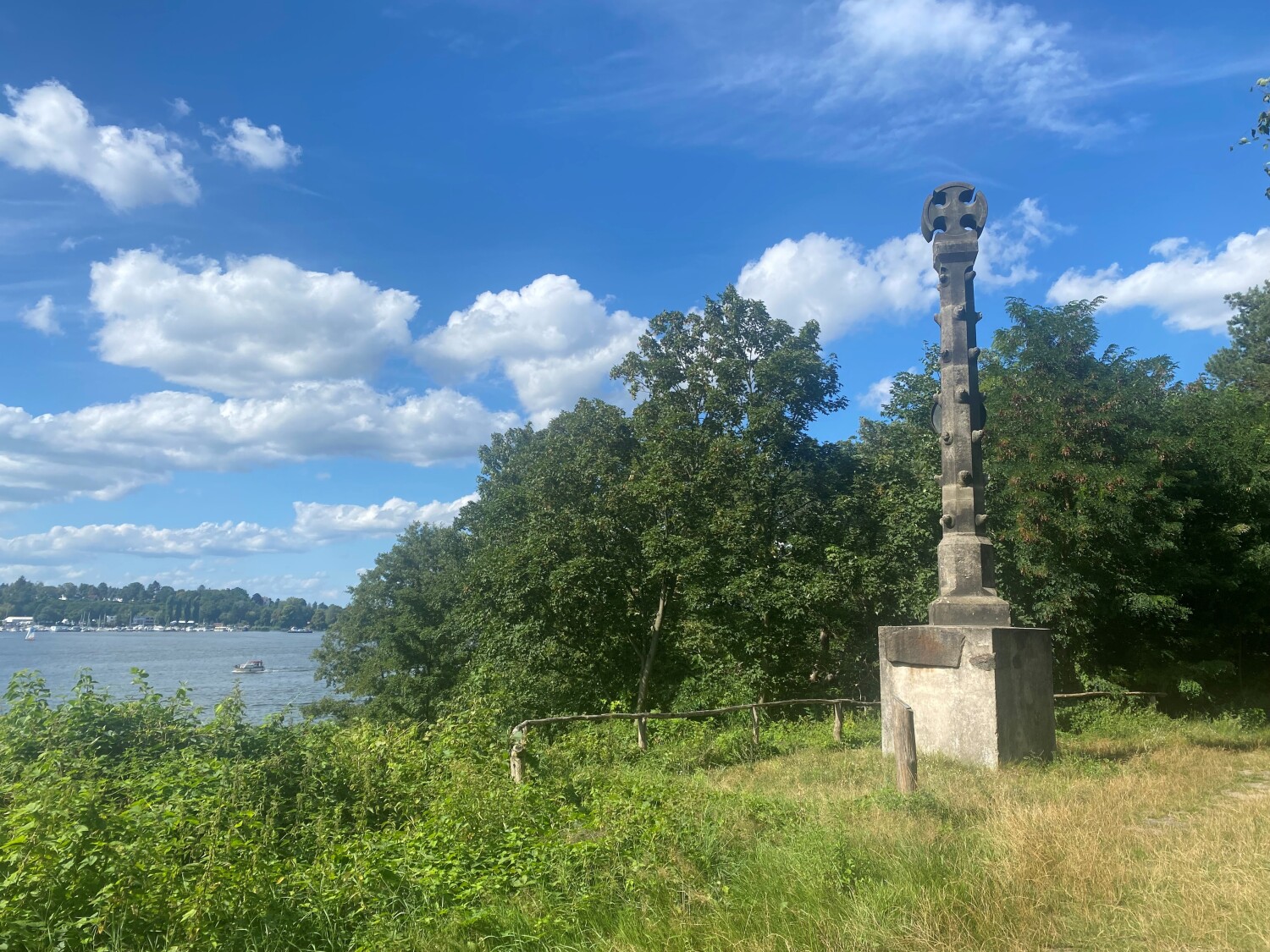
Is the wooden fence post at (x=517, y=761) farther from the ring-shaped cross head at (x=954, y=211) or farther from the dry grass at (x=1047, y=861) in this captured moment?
the ring-shaped cross head at (x=954, y=211)

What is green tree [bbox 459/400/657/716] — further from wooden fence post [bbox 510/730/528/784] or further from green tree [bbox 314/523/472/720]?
wooden fence post [bbox 510/730/528/784]

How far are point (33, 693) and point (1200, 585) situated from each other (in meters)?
20.4

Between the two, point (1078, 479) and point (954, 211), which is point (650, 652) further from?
point (954, 211)

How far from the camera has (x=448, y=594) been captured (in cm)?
3484

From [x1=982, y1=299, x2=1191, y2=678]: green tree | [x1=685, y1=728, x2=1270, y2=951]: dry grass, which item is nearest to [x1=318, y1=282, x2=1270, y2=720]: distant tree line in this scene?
[x1=982, y1=299, x2=1191, y2=678]: green tree

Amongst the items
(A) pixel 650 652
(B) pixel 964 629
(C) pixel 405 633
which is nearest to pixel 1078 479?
(B) pixel 964 629

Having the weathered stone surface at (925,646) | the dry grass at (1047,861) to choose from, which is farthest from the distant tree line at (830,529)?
the dry grass at (1047,861)

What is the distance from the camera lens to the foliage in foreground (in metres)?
4.27

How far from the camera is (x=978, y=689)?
920 cm

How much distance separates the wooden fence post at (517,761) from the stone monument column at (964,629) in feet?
14.5

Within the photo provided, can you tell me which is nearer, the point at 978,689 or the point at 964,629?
the point at 978,689

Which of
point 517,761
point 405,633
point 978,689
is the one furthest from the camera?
point 405,633

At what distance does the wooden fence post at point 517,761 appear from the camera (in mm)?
8422

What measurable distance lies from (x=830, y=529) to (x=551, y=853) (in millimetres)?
16230
